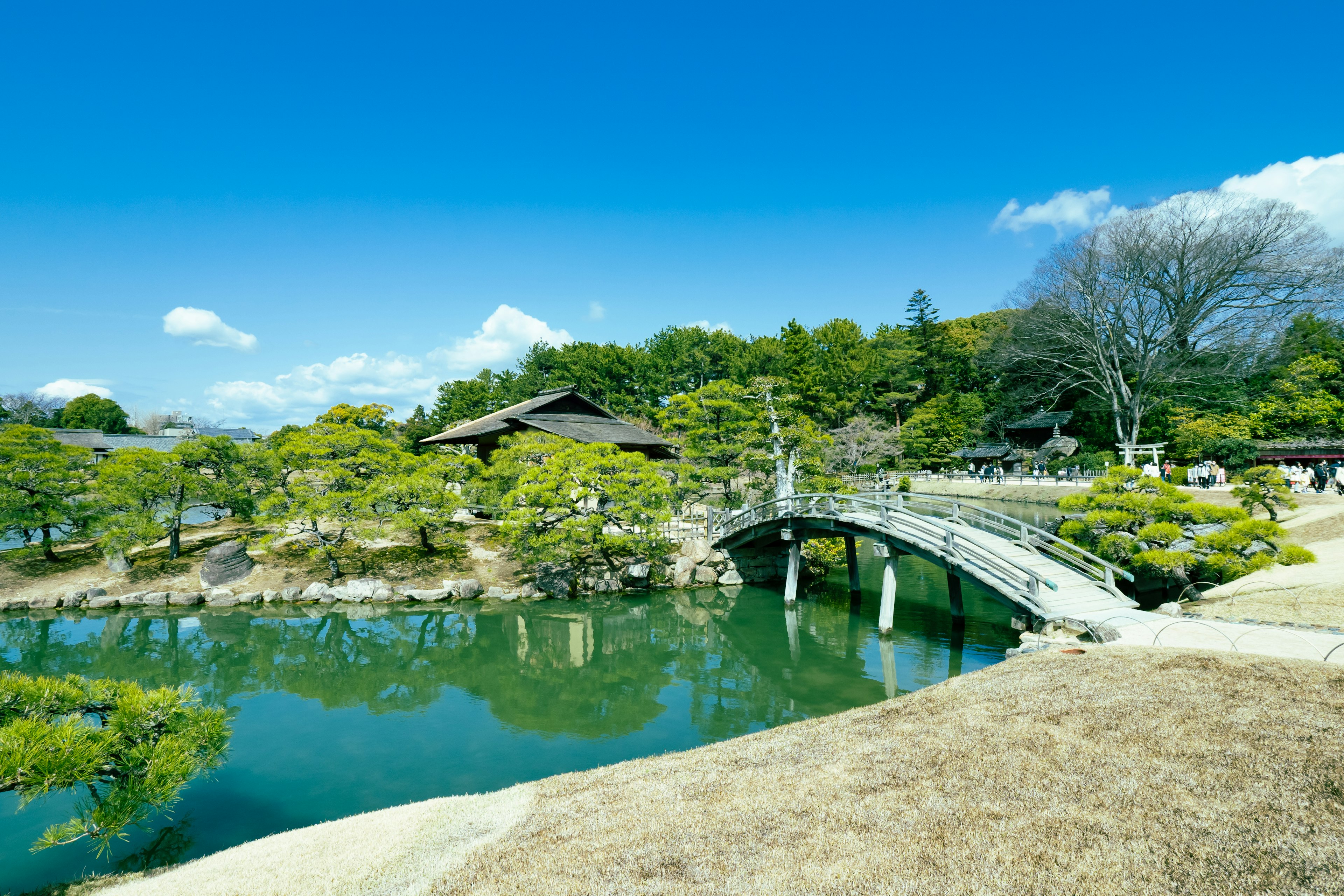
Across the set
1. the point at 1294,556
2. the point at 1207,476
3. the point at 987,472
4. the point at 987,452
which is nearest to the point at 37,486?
the point at 1294,556

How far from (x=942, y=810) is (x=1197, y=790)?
5.71ft

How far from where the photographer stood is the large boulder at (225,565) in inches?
683

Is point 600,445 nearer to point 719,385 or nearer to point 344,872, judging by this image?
point 719,385

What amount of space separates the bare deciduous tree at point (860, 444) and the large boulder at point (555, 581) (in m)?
21.0

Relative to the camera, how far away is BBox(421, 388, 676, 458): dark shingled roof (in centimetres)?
2466

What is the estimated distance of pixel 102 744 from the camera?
4438mm

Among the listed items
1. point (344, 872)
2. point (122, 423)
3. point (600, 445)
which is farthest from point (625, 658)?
point (122, 423)

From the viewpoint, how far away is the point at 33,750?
159 inches

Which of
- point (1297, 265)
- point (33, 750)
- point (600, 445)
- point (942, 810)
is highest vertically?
point (1297, 265)

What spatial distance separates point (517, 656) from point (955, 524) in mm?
9740

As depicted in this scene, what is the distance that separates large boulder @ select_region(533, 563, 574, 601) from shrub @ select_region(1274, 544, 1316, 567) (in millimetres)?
15480

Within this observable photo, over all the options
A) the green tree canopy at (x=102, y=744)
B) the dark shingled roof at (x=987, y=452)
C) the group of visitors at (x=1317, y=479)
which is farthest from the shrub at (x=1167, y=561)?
the dark shingled roof at (x=987, y=452)

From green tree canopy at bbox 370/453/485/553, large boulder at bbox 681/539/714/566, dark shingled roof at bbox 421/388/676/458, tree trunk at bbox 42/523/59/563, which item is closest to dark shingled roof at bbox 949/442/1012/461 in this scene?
dark shingled roof at bbox 421/388/676/458

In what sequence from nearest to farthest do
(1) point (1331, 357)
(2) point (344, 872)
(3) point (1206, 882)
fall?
1. (3) point (1206, 882)
2. (2) point (344, 872)
3. (1) point (1331, 357)
